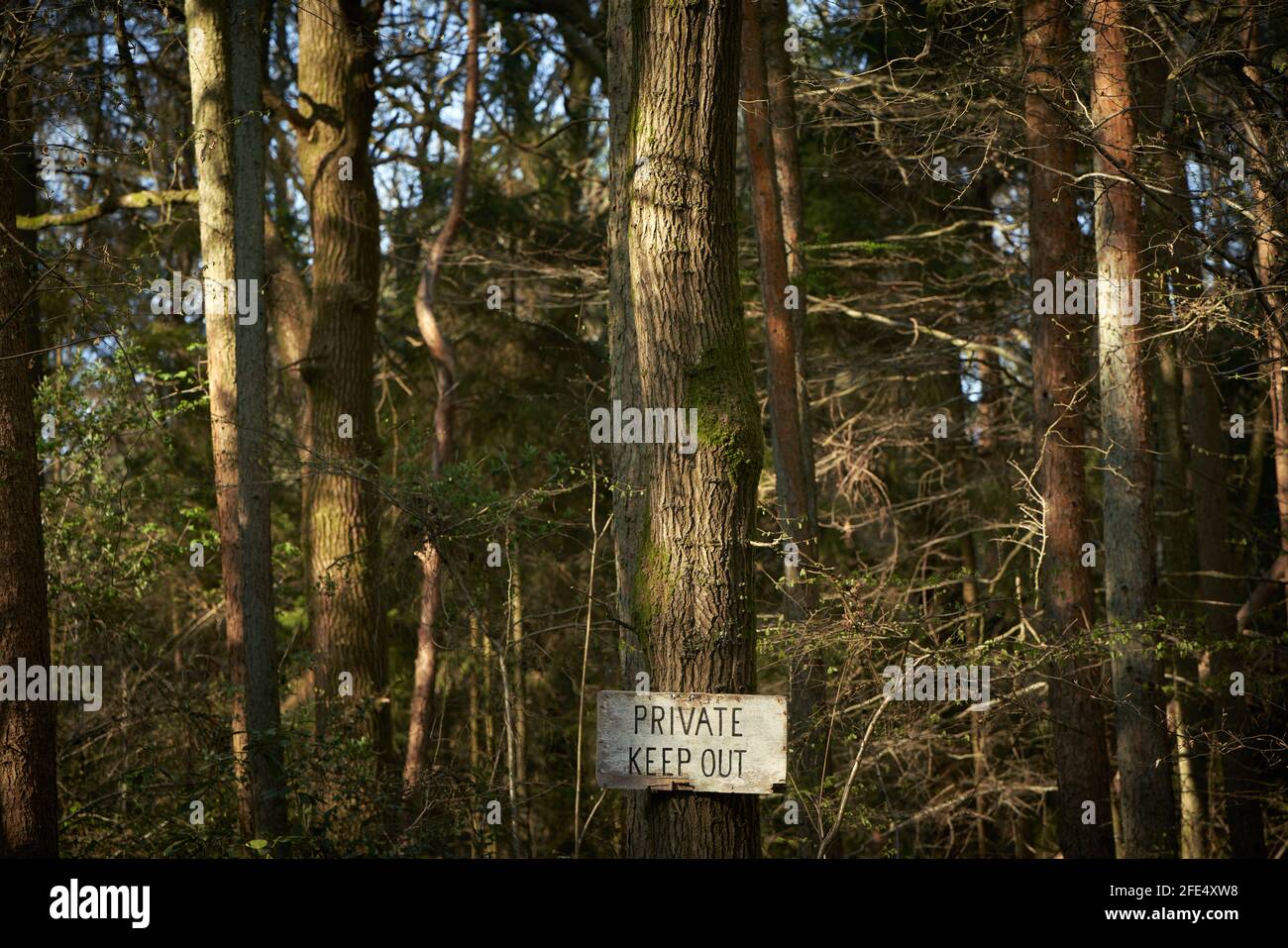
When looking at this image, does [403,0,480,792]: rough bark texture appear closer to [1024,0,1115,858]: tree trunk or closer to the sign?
[1024,0,1115,858]: tree trunk

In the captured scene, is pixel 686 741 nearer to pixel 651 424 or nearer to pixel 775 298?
pixel 651 424

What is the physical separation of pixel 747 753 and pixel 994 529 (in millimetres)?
11325

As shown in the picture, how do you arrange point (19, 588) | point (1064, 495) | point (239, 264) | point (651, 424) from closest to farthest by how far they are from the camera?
point (651, 424) → point (19, 588) → point (239, 264) → point (1064, 495)

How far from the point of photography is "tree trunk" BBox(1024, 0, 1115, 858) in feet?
36.0

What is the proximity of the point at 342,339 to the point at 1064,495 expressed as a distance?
24.5 ft

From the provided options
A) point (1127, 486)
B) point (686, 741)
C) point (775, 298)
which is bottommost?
point (686, 741)

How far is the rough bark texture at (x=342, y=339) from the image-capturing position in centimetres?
1253

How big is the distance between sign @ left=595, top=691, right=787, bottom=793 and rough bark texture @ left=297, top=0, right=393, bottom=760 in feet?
25.2

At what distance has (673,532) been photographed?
5352 millimetres

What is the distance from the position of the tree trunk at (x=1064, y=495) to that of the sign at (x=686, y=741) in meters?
6.49

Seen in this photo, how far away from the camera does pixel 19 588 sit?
24.4ft

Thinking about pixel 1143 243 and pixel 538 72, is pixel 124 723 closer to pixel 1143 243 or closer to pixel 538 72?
pixel 1143 243

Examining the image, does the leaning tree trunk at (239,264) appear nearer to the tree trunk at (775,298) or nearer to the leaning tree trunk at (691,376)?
the tree trunk at (775,298)

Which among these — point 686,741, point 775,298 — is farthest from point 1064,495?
point 686,741
